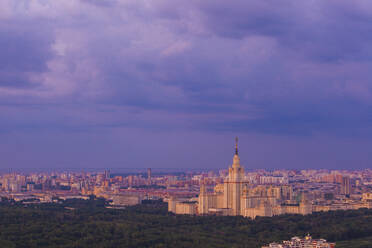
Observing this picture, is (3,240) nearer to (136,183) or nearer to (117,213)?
(117,213)

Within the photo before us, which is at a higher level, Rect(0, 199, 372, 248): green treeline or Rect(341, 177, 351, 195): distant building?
Rect(341, 177, 351, 195): distant building

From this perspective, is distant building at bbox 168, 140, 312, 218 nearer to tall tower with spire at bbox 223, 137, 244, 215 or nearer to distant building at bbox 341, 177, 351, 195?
tall tower with spire at bbox 223, 137, 244, 215

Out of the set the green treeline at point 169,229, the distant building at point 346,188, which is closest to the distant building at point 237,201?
the green treeline at point 169,229

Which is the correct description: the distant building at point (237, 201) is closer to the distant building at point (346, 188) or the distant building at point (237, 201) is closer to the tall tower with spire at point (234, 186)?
the tall tower with spire at point (234, 186)

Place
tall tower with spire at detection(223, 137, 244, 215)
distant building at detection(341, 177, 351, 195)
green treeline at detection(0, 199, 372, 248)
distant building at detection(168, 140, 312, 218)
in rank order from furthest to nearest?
1. distant building at detection(341, 177, 351, 195)
2. tall tower with spire at detection(223, 137, 244, 215)
3. distant building at detection(168, 140, 312, 218)
4. green treeline at detection(0, 199, 372, 248)

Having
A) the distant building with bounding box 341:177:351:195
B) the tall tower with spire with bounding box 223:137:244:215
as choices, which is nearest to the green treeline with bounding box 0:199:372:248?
the tall tower with spire with bounding box 223:137:244:215

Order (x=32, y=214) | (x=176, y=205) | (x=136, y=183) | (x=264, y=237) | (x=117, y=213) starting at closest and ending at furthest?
1. (x=264, y=237)
2. (x=32, y=214)
3. (x=117, y=213)
4. (x=176, y=205)
5. (x=136, y=183)

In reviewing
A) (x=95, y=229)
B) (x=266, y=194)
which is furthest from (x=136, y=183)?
(x=95, y=229)
